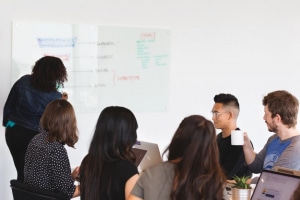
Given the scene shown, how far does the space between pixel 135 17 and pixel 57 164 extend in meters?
2.37

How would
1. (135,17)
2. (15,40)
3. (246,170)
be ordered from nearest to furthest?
1. (246,170)
2. (15,40)
3. (135,17)

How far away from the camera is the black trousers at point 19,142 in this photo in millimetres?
4012

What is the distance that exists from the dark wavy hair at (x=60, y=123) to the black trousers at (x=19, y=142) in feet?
3.69

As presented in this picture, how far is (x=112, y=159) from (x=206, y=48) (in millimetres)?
2980

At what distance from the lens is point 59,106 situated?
297 centimetres

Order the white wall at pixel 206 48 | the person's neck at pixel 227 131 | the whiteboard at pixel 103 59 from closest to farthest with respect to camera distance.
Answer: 1. the person's neck at pixel 227 131
2. the whiteboard at pixel 103 59
3. the white wall at pixel 206 48

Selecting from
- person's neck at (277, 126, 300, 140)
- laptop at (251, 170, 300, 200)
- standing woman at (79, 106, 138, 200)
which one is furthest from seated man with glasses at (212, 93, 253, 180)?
standing woman at (79, 106, 138, 200)

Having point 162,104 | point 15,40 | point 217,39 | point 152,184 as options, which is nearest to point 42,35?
point 15,40

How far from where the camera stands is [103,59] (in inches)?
189

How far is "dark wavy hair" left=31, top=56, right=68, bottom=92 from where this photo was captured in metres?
3.98

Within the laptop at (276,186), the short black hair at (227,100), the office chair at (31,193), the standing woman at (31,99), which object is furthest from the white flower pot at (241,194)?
the standing woman at (31,99)

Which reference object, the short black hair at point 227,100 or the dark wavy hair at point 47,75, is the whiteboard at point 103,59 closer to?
the dark wavy hair at point 47,75

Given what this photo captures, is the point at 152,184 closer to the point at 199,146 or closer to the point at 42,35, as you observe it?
the point at 199,146

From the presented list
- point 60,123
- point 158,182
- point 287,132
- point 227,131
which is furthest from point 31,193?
point 227,131
